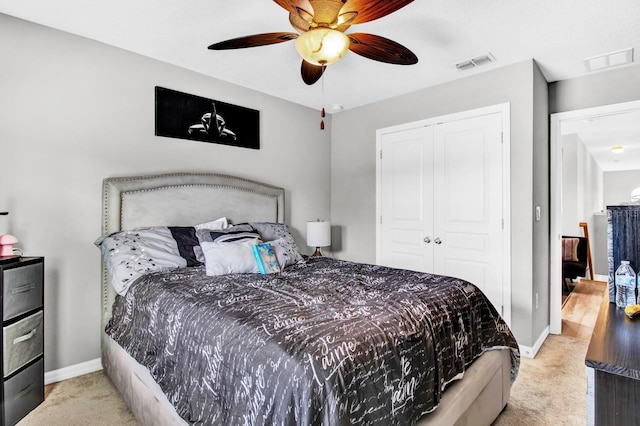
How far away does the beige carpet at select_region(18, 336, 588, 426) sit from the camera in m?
2.01

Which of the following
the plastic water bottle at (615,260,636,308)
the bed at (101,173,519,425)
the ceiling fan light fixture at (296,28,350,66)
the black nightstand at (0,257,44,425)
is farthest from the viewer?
the black nightstand at (0,257,44,425)

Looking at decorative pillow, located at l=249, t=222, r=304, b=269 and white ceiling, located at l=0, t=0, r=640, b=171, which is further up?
white ceiling, located at l=0, t=0, r=640, b=171

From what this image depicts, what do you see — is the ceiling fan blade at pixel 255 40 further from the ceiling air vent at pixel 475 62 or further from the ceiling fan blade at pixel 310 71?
the ceiling air vent at pixel 475 62

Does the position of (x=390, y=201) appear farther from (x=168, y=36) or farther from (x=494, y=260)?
(x=168, y=36)

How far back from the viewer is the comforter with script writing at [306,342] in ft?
3.67

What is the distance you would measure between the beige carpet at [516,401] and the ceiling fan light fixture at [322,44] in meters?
2.29

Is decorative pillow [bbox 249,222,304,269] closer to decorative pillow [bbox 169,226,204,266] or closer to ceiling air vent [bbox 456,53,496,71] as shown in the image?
decorative pillow [bbox 169,226,204,266]

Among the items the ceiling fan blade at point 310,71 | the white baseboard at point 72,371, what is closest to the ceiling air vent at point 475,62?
the ceiling fan blade at point 310,71

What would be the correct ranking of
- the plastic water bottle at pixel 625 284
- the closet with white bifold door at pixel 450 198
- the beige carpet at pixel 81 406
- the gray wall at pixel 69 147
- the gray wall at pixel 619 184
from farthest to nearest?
the gray wall at pixel 619 184, the closet with white bifold door at pixel 450 198, the gray wall at pixel 69 147, the beige carpet at pixel 81 406, the plastic water bottle at pixel 625 284

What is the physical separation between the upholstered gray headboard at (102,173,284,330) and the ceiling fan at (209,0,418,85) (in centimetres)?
141

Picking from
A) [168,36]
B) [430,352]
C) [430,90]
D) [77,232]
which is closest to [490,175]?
[430,90]

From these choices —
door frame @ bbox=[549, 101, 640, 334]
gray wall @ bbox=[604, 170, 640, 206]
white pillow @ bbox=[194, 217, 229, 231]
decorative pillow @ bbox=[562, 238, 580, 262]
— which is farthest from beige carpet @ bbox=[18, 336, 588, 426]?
gray wall @ bbox=[604, 170, 640, 206]

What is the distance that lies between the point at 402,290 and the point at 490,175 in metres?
1.87

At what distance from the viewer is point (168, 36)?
257cm
